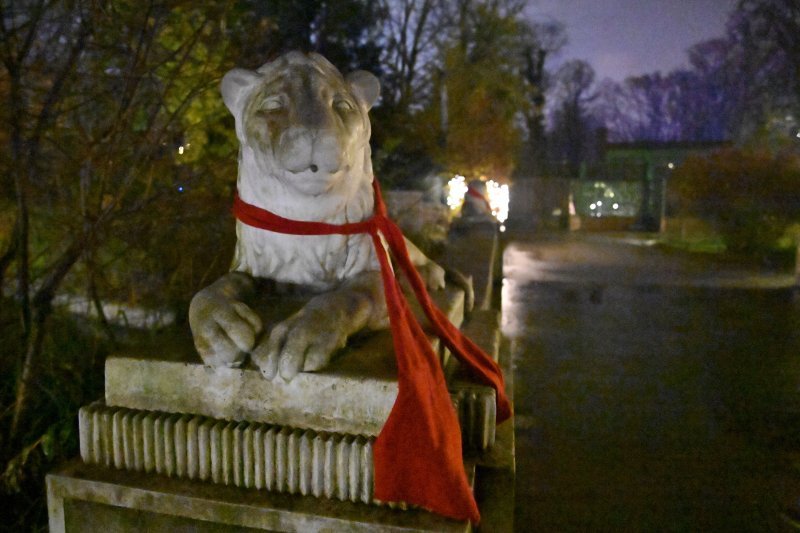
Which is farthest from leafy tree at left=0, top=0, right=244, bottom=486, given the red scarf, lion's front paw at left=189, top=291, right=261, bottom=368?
the red scarf

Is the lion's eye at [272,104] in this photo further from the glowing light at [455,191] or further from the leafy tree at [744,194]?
the leafy tree at [744,194]

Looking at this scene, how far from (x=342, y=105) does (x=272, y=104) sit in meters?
0.24

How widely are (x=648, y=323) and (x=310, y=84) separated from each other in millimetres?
7399

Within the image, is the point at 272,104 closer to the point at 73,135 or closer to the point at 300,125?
the point at 300,125

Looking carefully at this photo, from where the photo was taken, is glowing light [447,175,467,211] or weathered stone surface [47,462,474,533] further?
glowing light [447,175,467,211]

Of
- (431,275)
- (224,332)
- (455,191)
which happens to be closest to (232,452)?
(224,332)

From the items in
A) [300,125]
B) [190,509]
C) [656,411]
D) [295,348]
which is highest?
[300,125]

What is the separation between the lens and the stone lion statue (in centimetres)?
194

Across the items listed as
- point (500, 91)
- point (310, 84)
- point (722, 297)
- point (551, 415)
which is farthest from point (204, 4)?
point (500, 91)

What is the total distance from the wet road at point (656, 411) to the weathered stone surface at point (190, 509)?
1.83 metres

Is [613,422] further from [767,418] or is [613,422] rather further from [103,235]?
[103,235]

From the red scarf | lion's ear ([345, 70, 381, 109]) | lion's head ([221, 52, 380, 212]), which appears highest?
lion's ear ([345, 70, 381, 109])

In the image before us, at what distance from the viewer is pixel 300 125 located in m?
2.00

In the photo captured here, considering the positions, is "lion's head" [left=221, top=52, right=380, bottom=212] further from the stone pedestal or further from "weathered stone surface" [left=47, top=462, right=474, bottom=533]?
"weathered stone surface" [left=47, top=462, right=474, bottom=533]
